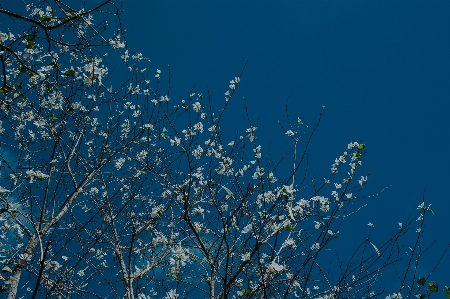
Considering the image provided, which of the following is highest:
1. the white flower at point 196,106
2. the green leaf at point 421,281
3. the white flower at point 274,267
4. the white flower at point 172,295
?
the white flower at point 196,106

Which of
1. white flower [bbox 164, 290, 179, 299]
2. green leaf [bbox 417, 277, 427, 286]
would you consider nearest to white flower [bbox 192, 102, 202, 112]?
white flower [bbox 164, 290, 179, 299]

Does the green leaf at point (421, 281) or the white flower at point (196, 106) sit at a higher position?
the white flower at point (196, 106)

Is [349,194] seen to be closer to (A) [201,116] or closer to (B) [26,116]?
(A) [201,116]

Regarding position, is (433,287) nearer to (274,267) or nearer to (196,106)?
(274,267)

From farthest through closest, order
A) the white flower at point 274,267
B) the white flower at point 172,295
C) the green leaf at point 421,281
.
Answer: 1. the white flower at point 172,295
2. the green leaf at point 421,281
3. the white flower at point 274,267

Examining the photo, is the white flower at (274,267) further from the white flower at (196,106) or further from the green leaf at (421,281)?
the white flower at (196,106)

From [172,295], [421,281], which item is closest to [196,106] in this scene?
[172,295]

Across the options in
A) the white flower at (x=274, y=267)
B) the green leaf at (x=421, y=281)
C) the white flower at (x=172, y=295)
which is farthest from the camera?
the white flower at (x=172, y=295)

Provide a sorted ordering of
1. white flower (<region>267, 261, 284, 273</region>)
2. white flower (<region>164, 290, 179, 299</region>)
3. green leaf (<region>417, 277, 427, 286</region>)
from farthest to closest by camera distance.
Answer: white flower (<region>164, 290, 179, 299</region>)
green leaf (<region>417, 277, 427, 286</region>)
white flower (<region>267, 261, 284, 273</region>)

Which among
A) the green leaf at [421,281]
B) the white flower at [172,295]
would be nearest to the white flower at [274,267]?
the green leaf at [421,281]

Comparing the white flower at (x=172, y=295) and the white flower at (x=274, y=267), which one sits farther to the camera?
the white flower at (x=172, y=295)

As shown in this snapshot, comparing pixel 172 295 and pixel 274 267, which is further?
pixel 172 295

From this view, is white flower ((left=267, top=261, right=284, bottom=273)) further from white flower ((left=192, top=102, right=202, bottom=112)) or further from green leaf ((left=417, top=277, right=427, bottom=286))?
white flower ((left=192, top=102, right=202, bottom=112))

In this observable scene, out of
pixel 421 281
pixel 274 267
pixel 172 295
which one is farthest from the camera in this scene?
pixel 172 295
